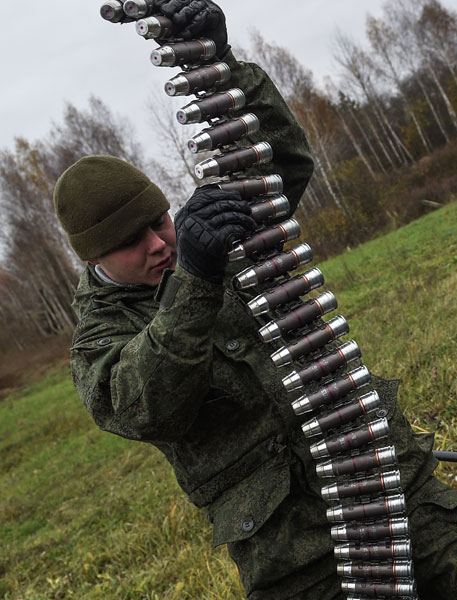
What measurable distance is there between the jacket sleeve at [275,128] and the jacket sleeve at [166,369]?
1058 mm

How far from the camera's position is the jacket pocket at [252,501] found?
8.50ft

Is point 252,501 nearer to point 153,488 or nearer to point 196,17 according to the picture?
point 196,17

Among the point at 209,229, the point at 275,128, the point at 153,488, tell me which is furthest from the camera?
the point at 153,488

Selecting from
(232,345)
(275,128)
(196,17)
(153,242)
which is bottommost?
(232,345)

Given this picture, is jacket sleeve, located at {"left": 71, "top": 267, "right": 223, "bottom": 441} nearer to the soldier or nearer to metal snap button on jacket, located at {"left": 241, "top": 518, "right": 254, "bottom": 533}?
the soldier

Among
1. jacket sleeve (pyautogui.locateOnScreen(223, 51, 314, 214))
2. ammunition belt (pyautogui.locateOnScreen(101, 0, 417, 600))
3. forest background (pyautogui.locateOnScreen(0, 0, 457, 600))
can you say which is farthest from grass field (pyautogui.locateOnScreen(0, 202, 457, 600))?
jacket sleeve (pyautogui.locateOnScreen(223, 51, 314, 214))

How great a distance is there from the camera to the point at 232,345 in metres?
2.70

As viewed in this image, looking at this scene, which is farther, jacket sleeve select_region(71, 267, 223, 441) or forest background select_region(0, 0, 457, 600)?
forest background select_region(0, 0, 457, 600)

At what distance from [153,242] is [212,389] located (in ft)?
2.83

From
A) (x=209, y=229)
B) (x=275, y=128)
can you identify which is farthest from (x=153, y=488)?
(x=209, y=229)

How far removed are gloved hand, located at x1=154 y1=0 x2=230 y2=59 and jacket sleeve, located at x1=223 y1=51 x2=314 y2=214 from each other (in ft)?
0.61

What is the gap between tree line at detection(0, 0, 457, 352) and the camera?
32438 mm

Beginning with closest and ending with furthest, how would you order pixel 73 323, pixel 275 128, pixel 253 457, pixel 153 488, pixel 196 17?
pixel 196 17 → pixel 253 457 → pixel 275 128 → pixel 153 488 → pixel 73 323

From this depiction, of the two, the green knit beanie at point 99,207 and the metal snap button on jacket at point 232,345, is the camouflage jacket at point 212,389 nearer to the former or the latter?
the metal snap button on jacket at point 232,345
